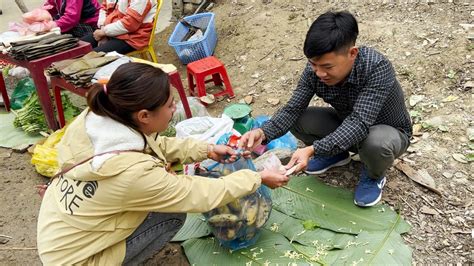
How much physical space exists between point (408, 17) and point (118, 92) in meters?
3.78

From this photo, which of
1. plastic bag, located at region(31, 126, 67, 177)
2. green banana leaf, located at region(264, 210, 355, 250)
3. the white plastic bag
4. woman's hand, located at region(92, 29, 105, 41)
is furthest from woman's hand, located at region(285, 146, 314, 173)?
woman's hand, located at region(92, 29, 105, 41)

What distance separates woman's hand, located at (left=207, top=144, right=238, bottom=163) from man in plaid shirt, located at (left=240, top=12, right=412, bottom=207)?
184 millimetres

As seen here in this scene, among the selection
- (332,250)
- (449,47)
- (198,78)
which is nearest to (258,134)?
(332,250)

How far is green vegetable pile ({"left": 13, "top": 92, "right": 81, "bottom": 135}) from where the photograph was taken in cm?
450

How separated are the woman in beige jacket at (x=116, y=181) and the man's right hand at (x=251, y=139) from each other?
446 millimetres

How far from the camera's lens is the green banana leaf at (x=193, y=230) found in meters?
2.89

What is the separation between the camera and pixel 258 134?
2.89 meters

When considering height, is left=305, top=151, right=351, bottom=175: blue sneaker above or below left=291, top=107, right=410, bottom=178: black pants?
below

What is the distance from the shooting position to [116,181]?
6.51 ft

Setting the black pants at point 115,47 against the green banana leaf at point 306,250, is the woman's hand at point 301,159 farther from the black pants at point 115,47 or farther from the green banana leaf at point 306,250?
the black pants at point 115,47

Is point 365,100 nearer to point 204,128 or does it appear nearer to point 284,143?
point 284,143

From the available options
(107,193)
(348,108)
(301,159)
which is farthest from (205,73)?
(107,193)

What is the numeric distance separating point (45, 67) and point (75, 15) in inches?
40.6

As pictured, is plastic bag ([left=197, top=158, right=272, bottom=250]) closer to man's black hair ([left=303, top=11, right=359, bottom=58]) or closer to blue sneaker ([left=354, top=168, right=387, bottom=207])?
blue sneaker ([left=354, top=168, right=387, bottom=207])
